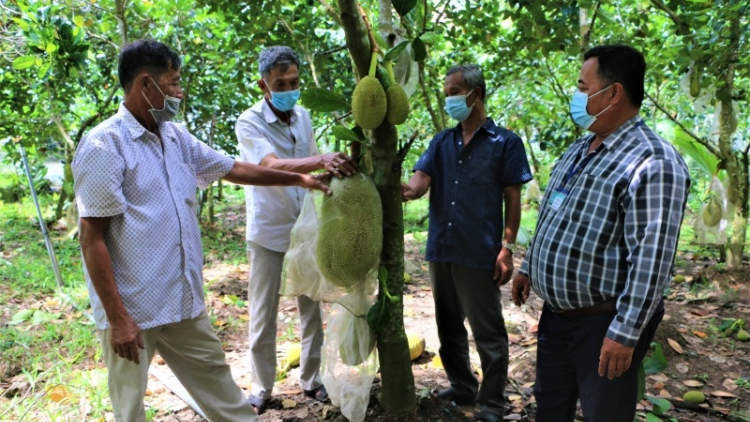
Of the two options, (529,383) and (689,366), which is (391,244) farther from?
(689,366)

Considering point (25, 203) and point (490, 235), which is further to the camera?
point (25, 203)

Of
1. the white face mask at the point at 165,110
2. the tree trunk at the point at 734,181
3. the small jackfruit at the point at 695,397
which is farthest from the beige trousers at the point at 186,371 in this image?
the tree trunk at the point at 734,181

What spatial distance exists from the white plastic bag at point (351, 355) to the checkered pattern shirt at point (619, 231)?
647 mm

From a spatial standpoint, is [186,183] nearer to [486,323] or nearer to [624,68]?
[486,323]

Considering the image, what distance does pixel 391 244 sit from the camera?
1896 millimetres

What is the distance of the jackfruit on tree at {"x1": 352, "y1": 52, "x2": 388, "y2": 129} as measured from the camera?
1.61 meters

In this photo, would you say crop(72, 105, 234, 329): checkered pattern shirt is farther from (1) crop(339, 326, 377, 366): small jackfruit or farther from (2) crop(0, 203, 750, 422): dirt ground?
(2) crop(0, 203, 750, 422): dirt ground

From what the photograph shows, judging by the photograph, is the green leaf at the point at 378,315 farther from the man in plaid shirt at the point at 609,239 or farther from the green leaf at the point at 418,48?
the green leaf at the point at 418,48

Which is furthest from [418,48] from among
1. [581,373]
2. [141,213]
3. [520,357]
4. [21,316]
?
[21,316]

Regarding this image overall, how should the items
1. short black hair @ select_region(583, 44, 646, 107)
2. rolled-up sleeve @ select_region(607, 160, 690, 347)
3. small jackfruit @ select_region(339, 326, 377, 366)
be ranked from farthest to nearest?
small jackfruit @ select_region(339, 326, 377, 366) < short black hair @ select_region(583, 44, 646, 107) < rolled-up sleeve @ select_region(607, 160, 690, 347)

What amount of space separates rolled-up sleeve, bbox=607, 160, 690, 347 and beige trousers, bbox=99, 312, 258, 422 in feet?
4.63

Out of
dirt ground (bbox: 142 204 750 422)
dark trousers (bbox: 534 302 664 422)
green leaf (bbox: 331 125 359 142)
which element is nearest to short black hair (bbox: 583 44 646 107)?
dark trousers (bbox: 534 302 664 422)

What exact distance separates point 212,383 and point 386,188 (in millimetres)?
1026

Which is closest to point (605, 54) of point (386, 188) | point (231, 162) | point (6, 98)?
point (386, 188)
